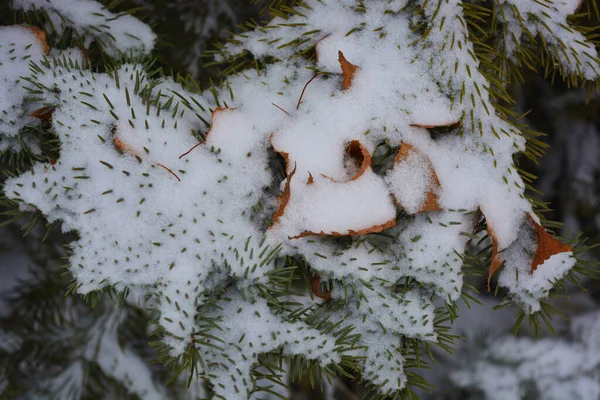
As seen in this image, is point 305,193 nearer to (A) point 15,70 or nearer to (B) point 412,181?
(B) point 412,181

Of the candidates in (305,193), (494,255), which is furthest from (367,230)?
(494,255)

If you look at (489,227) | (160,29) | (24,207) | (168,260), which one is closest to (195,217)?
(168,260)

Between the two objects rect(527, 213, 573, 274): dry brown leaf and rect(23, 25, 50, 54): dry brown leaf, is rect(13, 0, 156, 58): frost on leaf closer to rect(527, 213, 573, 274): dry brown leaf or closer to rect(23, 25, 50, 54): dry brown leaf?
rect(23, 25, 50, 54): dry brown leaf

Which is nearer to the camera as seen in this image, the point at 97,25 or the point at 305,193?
the point at 305,193

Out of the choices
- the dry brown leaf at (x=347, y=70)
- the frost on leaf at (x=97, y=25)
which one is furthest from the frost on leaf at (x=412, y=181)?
the frost on leaf at (x=97, y=25)

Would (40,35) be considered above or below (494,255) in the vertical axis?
above

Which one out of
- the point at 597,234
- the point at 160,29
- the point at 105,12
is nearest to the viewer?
the point at 105,12

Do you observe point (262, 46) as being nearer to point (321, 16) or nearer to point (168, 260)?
point (321, 16)
